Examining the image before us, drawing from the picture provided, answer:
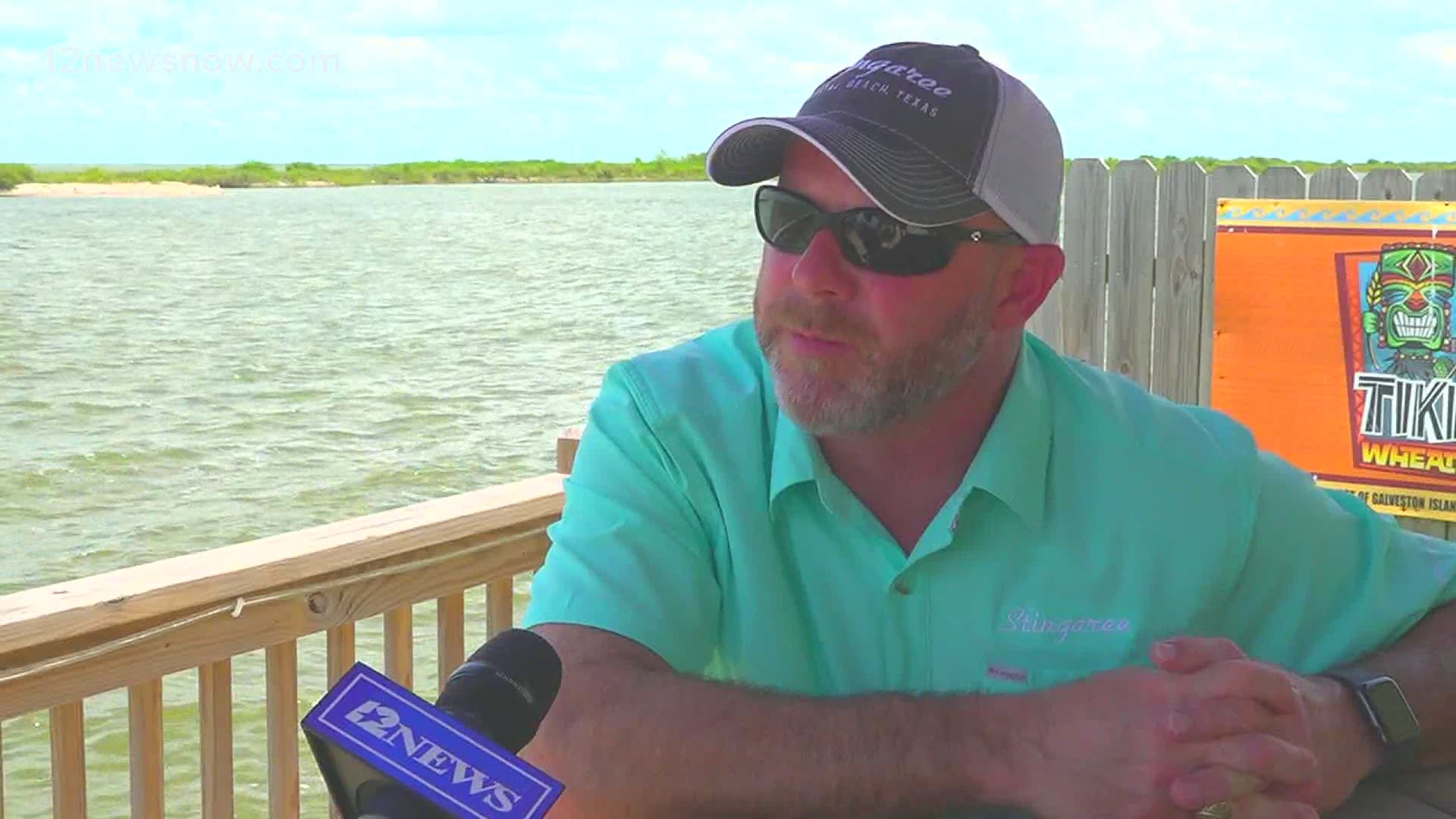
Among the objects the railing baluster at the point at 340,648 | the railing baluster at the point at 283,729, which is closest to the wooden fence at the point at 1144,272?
the railing baluster at the point at 340,648

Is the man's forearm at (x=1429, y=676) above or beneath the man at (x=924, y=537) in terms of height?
beneath

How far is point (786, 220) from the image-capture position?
1.54 metres

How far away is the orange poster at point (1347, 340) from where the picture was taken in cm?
405

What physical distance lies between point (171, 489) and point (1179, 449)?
836 centimetres

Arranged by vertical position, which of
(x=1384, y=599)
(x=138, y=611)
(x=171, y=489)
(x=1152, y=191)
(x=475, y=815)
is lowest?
(x=171, y=489)

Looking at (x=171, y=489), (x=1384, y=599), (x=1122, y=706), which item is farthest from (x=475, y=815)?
(x=171, y=489)

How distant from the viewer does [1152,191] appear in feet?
14.6

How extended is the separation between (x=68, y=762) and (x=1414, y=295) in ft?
11.9

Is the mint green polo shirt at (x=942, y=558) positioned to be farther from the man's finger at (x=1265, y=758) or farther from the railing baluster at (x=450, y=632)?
the railing baluster at (x=450, y=632)

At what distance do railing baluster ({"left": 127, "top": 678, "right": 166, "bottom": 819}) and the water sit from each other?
1.06 metres

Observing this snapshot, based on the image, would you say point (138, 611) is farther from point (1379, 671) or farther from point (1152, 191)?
point (1152, 191)

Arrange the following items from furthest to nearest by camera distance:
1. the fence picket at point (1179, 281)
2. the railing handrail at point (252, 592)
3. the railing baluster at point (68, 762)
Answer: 1. the fence picket at point (1179, 281)
2. the railing baluster at point (68, 762)
3. the railing handrail at point (252, 592)

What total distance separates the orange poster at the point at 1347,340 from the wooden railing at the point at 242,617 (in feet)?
8.46

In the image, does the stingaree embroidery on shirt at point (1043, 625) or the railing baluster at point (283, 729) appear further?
the railing baluster at point (283, 729)
